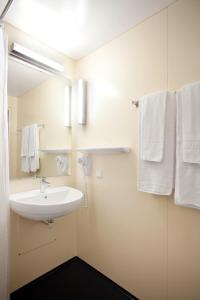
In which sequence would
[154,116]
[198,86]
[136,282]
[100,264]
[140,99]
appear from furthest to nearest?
1. [100,264]
2. [136,282]
3. [140,99]
4. [154,116]
5. [198,86]

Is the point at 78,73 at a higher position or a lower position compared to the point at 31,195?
higher

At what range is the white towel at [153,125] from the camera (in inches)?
48.2

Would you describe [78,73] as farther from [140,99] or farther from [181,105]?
[181,105]

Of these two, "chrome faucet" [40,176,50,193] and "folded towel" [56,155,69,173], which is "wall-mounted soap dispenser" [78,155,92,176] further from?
"chrome faucet" [40,176,50,193]

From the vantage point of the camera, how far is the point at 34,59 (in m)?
1.62

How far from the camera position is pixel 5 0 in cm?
129

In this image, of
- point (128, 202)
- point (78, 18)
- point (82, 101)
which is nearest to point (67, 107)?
point (82, 101)

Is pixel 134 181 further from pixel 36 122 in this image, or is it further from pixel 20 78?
pixel 20 78

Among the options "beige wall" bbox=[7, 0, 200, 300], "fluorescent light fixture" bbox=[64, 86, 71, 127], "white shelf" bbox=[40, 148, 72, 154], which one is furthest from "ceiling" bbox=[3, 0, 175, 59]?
"white shelf" bbox=[40, 148, 72, 154]

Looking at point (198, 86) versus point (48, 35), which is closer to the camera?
point (198, 86)

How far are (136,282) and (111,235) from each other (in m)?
0.43

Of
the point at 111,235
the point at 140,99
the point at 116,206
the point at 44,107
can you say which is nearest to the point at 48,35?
the point at 44,107

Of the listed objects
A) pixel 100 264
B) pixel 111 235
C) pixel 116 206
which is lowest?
pixel 100 264

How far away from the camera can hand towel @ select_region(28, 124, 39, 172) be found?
1.67 m
